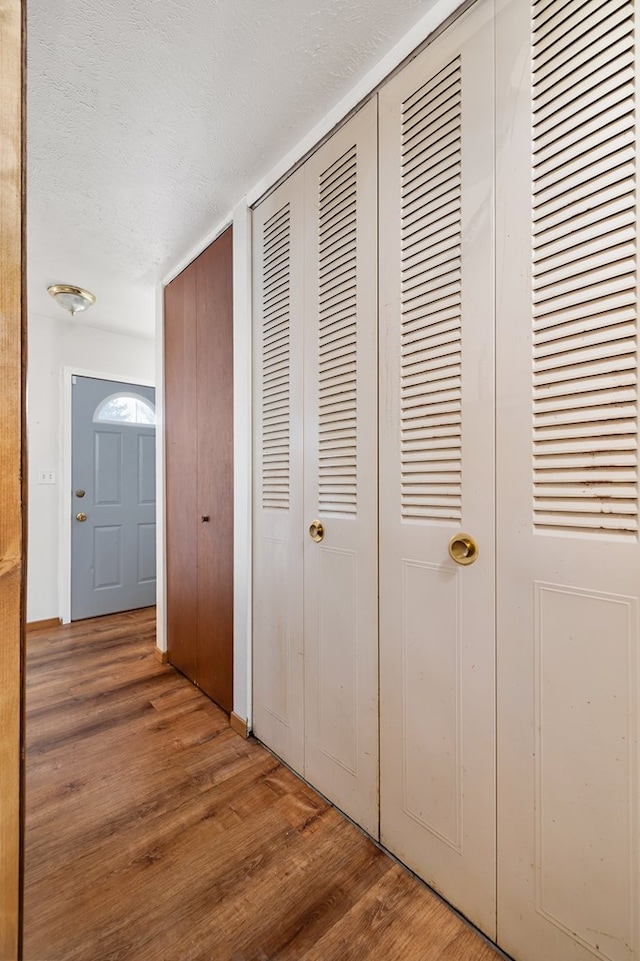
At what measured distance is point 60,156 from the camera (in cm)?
161

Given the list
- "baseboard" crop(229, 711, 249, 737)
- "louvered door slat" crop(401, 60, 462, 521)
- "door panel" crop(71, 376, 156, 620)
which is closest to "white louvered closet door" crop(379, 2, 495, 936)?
"louvered door slat" crop(401, 60, 462, 521)

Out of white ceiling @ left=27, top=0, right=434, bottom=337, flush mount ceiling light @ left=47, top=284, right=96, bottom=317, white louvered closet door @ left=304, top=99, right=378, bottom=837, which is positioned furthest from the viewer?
flush mount ceiling light @ left=47, top=284, right=96, bottom=317

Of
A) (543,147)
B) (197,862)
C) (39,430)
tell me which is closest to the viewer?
(543,147)

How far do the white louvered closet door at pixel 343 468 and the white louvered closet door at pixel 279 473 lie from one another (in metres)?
0.06

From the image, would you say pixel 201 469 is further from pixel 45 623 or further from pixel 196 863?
pixel 45 623

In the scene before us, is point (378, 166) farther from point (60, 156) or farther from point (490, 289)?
point (60, 156)

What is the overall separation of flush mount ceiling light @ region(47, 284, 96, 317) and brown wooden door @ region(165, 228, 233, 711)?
71cm

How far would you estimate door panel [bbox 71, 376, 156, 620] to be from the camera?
3.33m

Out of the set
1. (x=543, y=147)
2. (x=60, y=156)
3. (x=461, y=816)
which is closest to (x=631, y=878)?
(x=461, y=816)

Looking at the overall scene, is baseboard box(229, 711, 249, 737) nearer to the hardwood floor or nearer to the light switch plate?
the hardwood floor

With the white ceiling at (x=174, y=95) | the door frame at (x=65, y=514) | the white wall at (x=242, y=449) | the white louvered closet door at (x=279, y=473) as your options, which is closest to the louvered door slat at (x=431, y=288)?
the white ceiling at (x=174, y=95)

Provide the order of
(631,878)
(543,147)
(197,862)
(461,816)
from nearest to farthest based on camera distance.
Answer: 1. (631,878)
2. (543,147)
3. (461,816)
4. (197,862)

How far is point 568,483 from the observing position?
2.86 ft

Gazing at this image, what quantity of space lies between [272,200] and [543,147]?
116 cm
